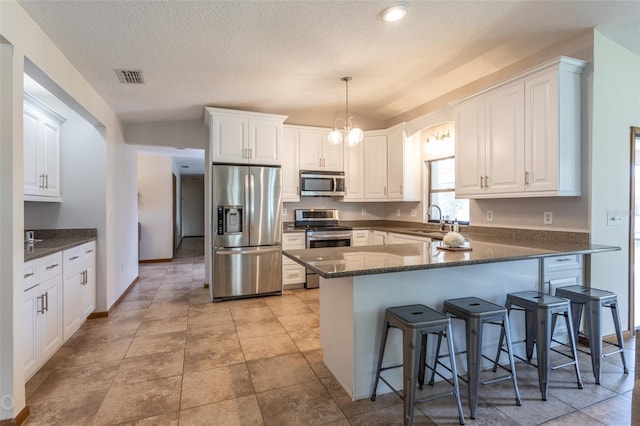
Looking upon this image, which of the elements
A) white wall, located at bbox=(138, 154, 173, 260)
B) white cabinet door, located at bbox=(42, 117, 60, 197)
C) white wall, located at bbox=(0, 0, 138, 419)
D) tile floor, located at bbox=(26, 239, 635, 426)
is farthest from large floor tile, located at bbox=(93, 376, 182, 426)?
white wall, located at bbox=(138, 154, 173, 260)

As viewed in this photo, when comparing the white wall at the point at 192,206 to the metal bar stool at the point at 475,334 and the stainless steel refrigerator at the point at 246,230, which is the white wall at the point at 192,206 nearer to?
the stainless steel refrigerator at the point at 246,230

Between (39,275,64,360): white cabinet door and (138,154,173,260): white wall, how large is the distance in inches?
178

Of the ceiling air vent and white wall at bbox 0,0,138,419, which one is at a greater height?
the ceiling air vent

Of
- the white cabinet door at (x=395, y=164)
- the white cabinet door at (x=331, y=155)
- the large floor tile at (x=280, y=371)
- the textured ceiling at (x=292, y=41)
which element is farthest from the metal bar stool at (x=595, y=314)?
the white cabinet door at (x=331, y=155)

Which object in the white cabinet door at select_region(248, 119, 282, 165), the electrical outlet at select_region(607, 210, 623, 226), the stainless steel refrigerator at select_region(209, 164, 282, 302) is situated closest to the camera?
the electrical outlet at select_region(607, 210, 623, 226)

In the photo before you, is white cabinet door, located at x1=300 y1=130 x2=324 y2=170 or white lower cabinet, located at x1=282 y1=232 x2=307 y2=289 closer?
white lower cabinet, located at x1=282 y1=232 x2=307 y2=289

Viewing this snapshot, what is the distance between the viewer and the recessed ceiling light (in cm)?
230

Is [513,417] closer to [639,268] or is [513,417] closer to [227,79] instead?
[639,268]

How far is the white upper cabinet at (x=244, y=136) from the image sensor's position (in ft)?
13.7

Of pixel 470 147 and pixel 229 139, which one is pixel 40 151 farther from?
pixel 470 147

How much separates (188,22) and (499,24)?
2518 millimetres

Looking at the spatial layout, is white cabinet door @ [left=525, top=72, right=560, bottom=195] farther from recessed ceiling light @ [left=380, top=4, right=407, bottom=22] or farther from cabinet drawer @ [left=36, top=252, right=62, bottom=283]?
cabinet drawer @ [left=36, top=252, right=62, bottom=283]

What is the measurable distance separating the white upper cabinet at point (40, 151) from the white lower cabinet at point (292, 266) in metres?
2.73

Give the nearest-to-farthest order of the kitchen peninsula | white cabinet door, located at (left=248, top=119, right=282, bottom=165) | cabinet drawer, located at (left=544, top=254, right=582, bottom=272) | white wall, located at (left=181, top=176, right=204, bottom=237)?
the kitchen peninsula → cabinet drawer, located at (left=544, top=254, right=582, bottom=272) → white cabinet door, located at (left=248, top=119, right=282, bottom=165) → white wall, located at (left=181, top=176, right=204, bottom=237)
